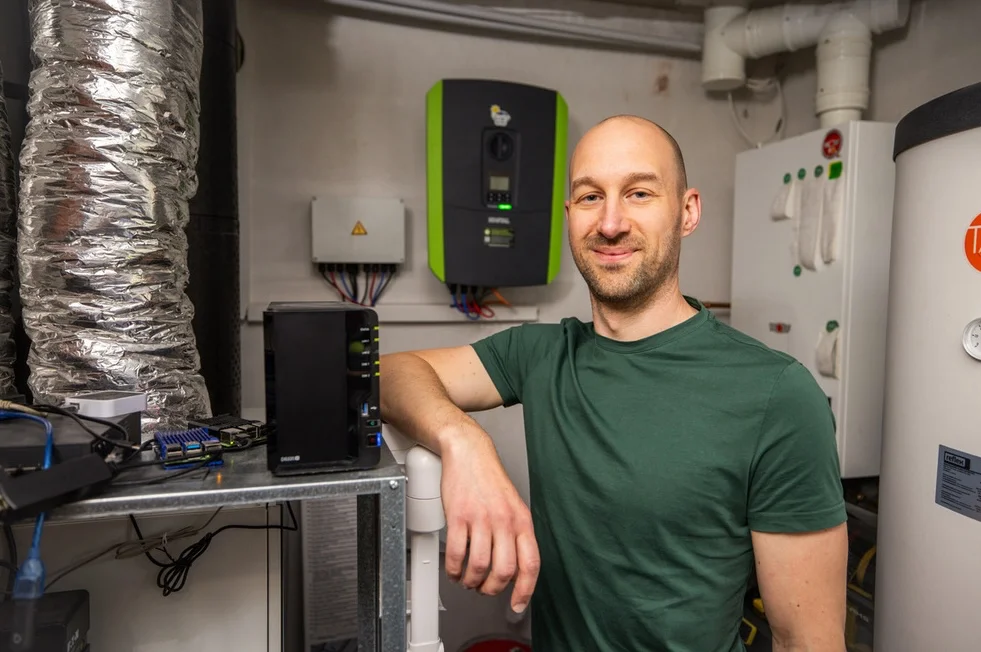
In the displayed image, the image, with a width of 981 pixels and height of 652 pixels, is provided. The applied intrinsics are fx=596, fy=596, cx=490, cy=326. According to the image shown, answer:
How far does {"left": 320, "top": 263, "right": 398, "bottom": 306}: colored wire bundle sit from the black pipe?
54 centimetres

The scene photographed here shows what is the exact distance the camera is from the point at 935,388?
1.17 meters

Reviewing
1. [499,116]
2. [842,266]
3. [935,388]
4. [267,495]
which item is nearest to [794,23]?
[842,266]

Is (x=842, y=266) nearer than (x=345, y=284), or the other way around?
(x=842, y=266)

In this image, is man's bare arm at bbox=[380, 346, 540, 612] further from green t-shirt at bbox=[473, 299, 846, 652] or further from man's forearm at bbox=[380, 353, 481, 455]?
green t-shirt at bbox=[473, 299, 846, 652]

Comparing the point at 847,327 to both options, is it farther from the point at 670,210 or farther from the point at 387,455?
the point at 387,455

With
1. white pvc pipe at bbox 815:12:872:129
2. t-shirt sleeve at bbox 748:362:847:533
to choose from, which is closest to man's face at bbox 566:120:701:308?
t-shirt sleeve at bbox 748:362:847:533

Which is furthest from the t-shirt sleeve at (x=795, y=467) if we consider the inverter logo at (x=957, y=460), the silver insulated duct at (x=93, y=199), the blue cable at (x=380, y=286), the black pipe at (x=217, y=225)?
the blue cable at (x=380, y=286)

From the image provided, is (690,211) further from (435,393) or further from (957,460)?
(957,460)

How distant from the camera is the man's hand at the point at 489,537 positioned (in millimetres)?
652

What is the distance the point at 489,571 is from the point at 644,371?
1.58 ft

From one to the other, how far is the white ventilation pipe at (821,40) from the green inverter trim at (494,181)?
64cm

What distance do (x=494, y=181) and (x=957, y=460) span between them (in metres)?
1.36

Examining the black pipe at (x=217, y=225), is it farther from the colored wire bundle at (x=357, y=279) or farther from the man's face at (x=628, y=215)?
the man's face at (x=628, y=215)

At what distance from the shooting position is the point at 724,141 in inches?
92.0
